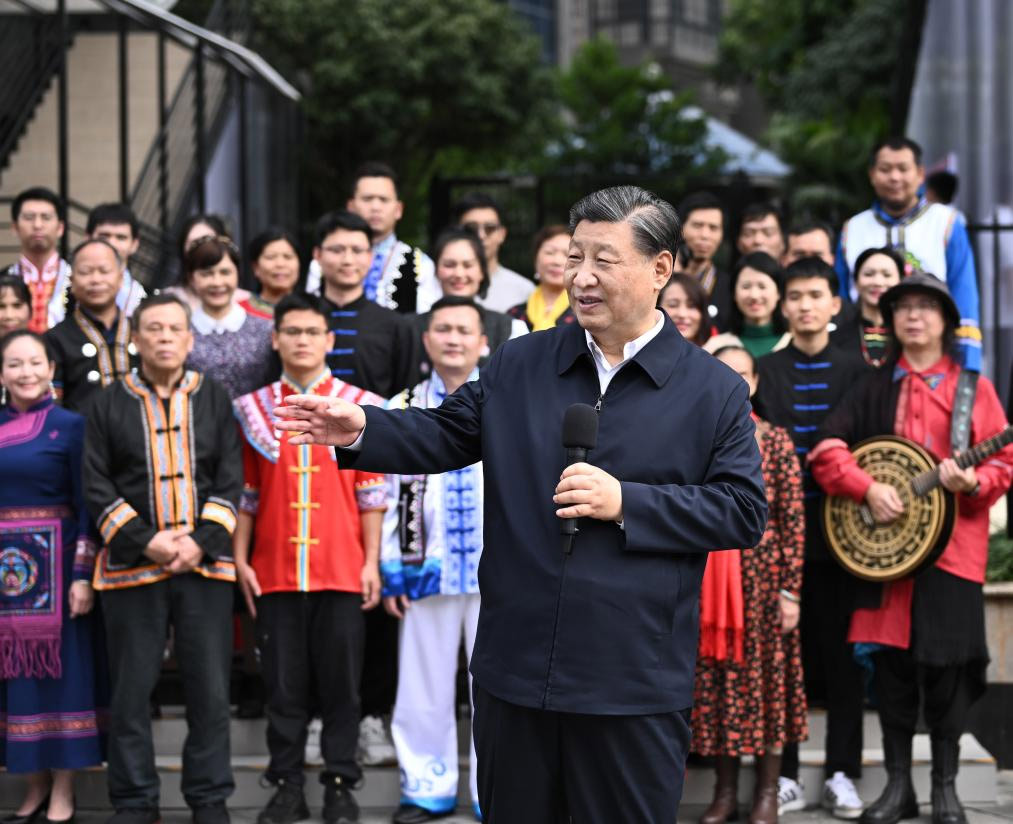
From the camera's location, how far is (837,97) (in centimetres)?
2061

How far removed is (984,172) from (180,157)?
25.2 ft

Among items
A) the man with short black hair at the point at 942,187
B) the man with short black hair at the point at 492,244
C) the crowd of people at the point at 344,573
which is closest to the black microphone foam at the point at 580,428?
the crowd of people at the point at 344,573

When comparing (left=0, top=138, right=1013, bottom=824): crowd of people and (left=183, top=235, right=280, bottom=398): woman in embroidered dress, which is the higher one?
(left=183, top=235, right=280, bottom=398): woman in embroidered dress

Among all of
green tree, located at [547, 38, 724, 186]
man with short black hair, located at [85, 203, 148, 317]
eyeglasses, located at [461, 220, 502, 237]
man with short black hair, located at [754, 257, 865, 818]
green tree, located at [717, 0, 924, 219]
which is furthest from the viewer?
green tree, located at [547, 38, 724, 186]

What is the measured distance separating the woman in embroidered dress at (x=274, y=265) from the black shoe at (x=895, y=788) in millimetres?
3334

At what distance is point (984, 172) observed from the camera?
1141 cm

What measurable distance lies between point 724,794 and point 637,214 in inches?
124

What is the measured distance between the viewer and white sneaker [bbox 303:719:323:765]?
20.1ft

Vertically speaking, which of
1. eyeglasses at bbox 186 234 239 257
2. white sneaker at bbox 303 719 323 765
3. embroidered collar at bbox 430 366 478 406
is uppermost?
eyeglasses at bbox 186 234 239 257

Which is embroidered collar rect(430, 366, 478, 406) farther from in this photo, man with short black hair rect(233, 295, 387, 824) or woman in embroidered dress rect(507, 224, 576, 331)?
woman in embroidered dress rect(507, 224, 576, 331)

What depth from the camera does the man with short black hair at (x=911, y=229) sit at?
23.2ft

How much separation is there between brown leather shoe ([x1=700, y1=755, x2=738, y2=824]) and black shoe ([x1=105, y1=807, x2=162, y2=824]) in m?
2.12

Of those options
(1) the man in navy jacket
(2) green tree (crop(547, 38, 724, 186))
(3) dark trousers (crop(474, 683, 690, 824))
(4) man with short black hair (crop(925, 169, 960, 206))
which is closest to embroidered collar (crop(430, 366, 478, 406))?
(1) the man in navy jacket

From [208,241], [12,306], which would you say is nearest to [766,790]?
[208,241]
